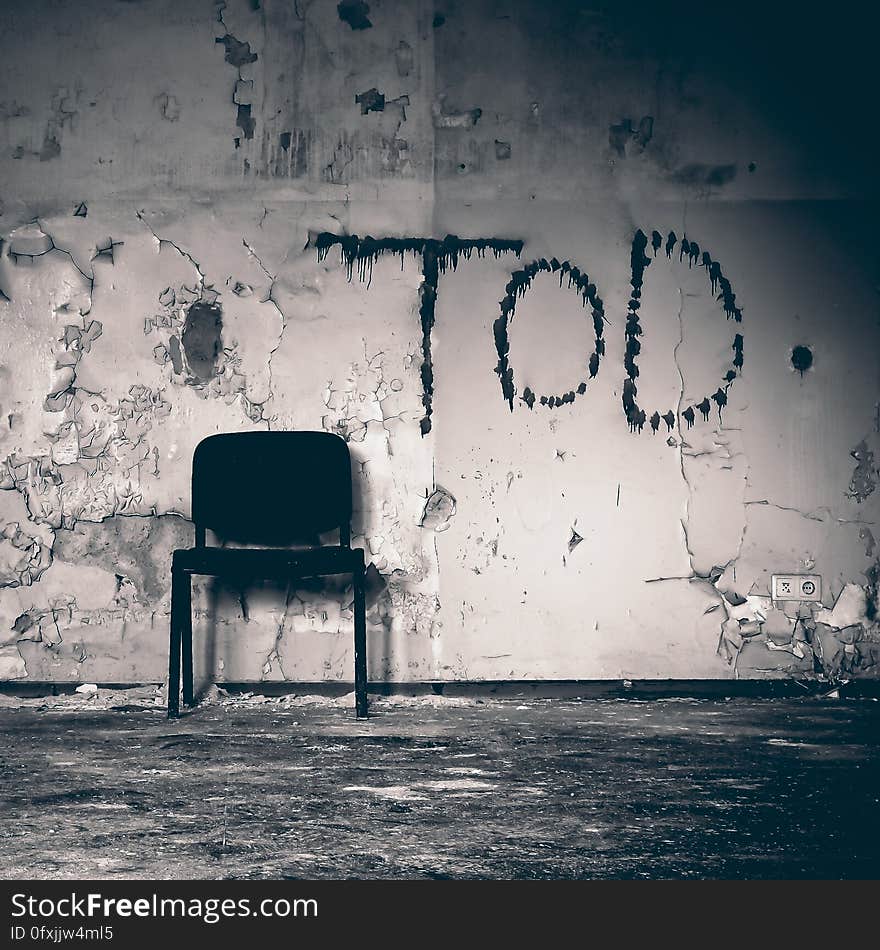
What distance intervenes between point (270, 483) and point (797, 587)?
1.68m

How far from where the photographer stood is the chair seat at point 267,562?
9.09ft

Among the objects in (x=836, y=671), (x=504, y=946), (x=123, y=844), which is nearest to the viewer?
(x=504, y=946)

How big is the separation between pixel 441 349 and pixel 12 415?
1.40 meters

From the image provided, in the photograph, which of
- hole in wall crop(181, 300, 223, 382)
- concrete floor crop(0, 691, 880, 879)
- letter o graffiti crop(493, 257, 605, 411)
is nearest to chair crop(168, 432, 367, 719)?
hole in wall crop(181, 300, 223, 382)

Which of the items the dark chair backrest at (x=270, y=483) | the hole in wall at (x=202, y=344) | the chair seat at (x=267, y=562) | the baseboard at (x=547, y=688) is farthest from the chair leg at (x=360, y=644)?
the hole in wall at (x=202, y=344)

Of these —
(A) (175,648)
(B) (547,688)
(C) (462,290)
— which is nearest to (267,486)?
(A) (175,648)

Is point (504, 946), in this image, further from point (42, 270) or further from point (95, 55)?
point (95, 55)

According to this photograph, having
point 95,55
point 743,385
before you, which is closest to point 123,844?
point 743,385

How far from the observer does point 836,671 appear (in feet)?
10.3

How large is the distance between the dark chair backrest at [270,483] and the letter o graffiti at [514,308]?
587 mm

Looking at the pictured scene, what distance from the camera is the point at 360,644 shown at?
9.43 feet

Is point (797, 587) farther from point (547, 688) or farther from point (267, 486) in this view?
point (267, 486)

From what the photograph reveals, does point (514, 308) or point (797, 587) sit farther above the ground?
point (514, 308)

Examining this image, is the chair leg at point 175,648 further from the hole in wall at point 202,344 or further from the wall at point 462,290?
the hole in wall at point 202,344
